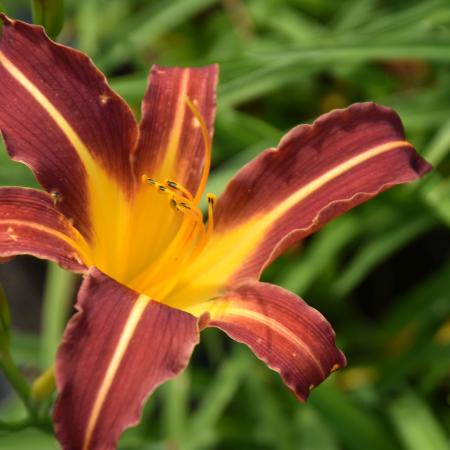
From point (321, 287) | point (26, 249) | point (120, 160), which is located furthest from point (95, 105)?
point (321, 287)

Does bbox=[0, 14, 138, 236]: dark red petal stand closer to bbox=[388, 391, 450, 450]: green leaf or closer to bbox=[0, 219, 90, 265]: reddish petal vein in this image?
bbox=[0, 219, 90, 265]: reddish petal vein

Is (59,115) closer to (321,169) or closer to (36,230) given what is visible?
(36,230)

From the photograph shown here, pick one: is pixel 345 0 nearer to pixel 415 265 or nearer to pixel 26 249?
pixel 415 265

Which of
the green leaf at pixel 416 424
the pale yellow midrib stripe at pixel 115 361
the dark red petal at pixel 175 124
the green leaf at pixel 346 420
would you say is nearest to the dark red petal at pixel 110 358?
the pale yellow midrib stripe at pixel 115 361

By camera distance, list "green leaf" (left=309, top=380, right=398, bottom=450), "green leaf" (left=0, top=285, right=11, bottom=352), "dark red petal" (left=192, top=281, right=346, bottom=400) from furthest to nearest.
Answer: "green leaf" (left=309, top=380, right=398, bottom=450)
"green leaf" (left=0, top=285, right=11, bottom=352)
"dark red petal" (left=192, top=281, right=346, bottom=400)

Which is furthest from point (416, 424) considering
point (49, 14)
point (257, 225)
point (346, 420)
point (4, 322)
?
point (49, 14)

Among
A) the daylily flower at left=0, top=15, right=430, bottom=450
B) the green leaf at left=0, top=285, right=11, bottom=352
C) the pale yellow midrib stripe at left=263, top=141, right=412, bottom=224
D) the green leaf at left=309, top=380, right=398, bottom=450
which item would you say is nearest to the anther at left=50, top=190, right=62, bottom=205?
the daylily flower at left=0, top=15, right=430, bottom=450

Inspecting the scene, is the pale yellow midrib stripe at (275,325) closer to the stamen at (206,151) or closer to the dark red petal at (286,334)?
the dark red petal at (286,334)
